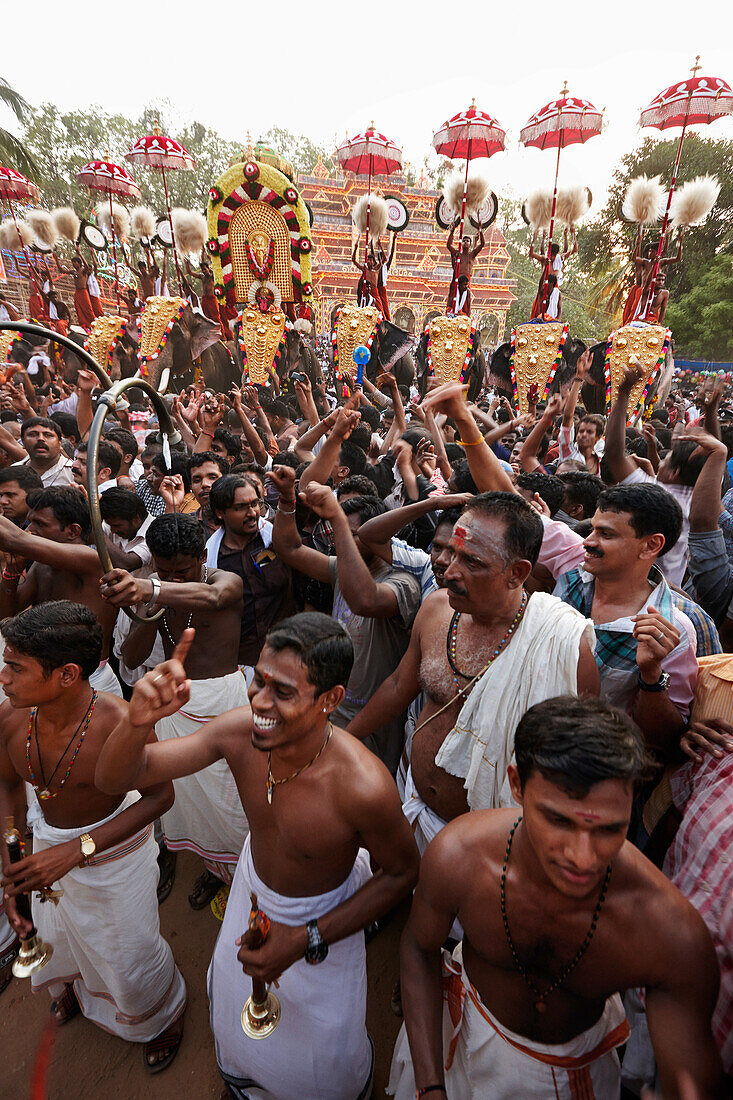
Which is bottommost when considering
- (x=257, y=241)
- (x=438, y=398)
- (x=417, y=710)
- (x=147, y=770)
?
(x=417, y=710)

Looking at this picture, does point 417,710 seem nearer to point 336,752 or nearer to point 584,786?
point 336,752

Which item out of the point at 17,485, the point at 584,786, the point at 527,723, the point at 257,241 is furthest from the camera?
the point at 257,241

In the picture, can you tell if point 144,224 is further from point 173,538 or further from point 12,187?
point 173,538

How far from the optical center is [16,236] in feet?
43.8

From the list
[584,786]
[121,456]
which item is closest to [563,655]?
[584,786]

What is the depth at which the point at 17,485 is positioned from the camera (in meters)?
3.59

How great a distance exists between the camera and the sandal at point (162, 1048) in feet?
7.23

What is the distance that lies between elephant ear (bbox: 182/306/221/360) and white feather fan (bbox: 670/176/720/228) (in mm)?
8226

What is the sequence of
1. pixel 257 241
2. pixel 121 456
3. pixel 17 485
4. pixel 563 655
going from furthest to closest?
pixel 257 241
pixel 121 456
pixel 17 485
pixel 563 655

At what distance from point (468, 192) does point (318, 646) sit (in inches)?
412

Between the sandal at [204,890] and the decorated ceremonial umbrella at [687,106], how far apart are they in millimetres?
9159

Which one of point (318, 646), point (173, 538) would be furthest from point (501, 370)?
point (318, 646)

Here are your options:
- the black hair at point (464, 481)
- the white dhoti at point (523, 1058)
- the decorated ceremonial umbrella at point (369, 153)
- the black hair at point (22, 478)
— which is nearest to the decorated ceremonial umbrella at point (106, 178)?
the decorated ceremonial umbrella at point (369, 153)

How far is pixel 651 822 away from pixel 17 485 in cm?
395
